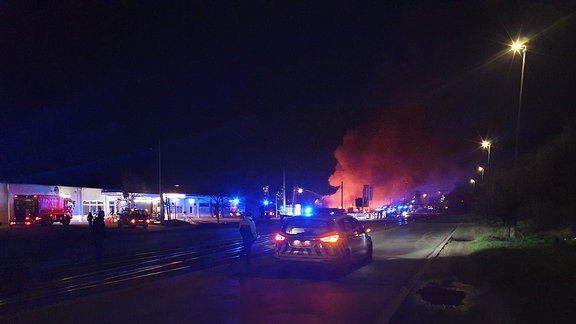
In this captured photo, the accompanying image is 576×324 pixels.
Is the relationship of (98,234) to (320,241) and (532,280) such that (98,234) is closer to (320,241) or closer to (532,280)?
(320,241)

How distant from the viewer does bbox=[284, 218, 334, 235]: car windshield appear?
13188 mm

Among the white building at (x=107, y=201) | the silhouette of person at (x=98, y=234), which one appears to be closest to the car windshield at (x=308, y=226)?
the silhouette of person at (x=98, y=234)

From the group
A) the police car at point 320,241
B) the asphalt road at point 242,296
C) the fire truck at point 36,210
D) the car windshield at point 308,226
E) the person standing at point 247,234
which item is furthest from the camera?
the fire truck at point 36,210

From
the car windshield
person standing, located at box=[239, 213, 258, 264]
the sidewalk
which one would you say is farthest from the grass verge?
person standing, located at box=[239, 213, 258, 264]

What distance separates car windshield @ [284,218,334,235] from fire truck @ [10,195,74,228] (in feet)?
113

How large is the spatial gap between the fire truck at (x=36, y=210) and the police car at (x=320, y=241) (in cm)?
3474

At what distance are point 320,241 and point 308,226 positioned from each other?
896 millimetres

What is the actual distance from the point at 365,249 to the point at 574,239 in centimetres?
882

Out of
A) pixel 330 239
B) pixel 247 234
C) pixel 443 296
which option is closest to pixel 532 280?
pixel 443 296

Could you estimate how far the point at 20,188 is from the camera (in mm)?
44688

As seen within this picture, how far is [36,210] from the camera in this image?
4184 centimetres

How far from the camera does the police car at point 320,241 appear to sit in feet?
41.9

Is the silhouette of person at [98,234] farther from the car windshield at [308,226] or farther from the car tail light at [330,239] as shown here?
the car tail light at [330,239]

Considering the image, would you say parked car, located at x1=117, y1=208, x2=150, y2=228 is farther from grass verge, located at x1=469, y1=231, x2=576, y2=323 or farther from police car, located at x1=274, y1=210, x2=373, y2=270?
grass verge, located at x1=469, y1=231, x2=576, y2=323
